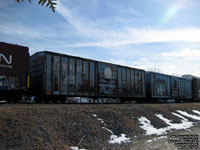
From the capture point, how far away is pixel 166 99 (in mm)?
30688

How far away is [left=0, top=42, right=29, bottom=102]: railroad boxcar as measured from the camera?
12.8 m

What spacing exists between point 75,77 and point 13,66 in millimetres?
5542

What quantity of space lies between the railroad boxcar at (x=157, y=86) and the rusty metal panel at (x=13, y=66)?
17.7 metres

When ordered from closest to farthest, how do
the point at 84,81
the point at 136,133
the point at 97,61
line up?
the point at 136,133
the point at 84,81
the point at 97,61

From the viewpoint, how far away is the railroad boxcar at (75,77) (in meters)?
15.6

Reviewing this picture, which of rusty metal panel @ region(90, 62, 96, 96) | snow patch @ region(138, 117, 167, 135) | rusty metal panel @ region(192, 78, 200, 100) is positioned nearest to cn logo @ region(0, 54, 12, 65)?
rusty metal panel @ region(90, 62, 96, 96)

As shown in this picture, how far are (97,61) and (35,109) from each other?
419 inches

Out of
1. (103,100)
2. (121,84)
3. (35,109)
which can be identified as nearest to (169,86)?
(121,84)

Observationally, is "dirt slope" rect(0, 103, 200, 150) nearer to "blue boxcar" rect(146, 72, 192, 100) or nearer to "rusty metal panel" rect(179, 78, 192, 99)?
"blue boxcar" rect(146, 72, 192, 100)

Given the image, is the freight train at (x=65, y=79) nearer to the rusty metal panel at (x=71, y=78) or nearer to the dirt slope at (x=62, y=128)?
the rusty metal panel at (x=71, y=78)

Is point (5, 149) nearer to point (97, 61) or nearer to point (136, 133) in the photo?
point (136, 133)

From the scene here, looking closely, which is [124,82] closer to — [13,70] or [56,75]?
[56,75]

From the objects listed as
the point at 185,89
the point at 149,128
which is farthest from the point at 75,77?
the point at 185,89

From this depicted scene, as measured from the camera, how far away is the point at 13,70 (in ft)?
43.7
